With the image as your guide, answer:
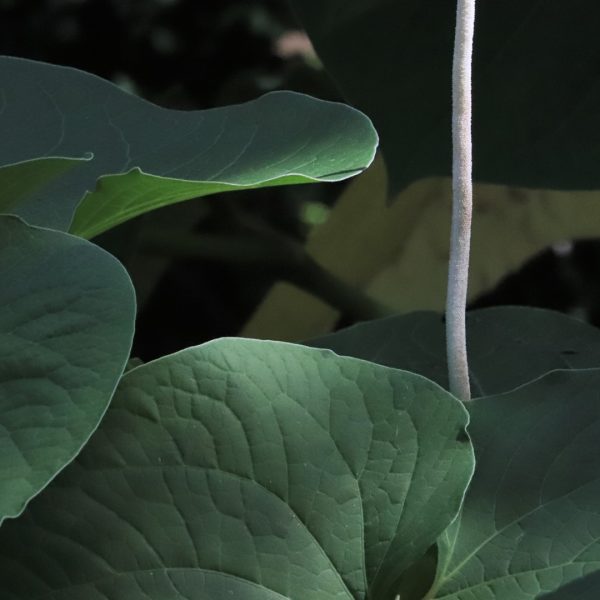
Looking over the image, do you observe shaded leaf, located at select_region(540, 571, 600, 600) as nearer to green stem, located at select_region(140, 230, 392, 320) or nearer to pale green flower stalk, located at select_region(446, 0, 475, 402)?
pale green flower stalk, located at select_region(446, 0, 475, 402)

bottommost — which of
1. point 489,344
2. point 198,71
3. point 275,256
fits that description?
point 198,71

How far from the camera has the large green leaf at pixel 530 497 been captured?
0.25 m

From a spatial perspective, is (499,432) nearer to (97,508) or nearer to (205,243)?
(97,508)

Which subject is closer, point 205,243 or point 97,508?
point 97,508

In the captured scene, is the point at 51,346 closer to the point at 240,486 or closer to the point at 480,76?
the point at 240,486

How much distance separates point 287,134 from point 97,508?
0.14 meters

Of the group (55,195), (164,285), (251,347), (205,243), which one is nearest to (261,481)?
(251,347)

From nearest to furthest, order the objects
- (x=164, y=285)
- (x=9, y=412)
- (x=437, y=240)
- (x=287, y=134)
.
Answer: (x=9, y=412), (x=287, y=134), (x=437, y=240), (x=164, y=285)

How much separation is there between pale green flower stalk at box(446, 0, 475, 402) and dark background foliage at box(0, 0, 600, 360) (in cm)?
86

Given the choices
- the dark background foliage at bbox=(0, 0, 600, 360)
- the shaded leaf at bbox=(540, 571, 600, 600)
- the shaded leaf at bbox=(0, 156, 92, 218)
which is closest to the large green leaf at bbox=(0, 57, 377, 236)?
the shaded leaf at bbox=(0, 156, 92, 218)

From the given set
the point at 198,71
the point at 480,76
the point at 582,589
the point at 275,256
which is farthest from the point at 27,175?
the point at 198,71

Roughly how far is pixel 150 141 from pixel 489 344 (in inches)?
6.2

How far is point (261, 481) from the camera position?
0.24 meters

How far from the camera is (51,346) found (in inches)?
9.3
